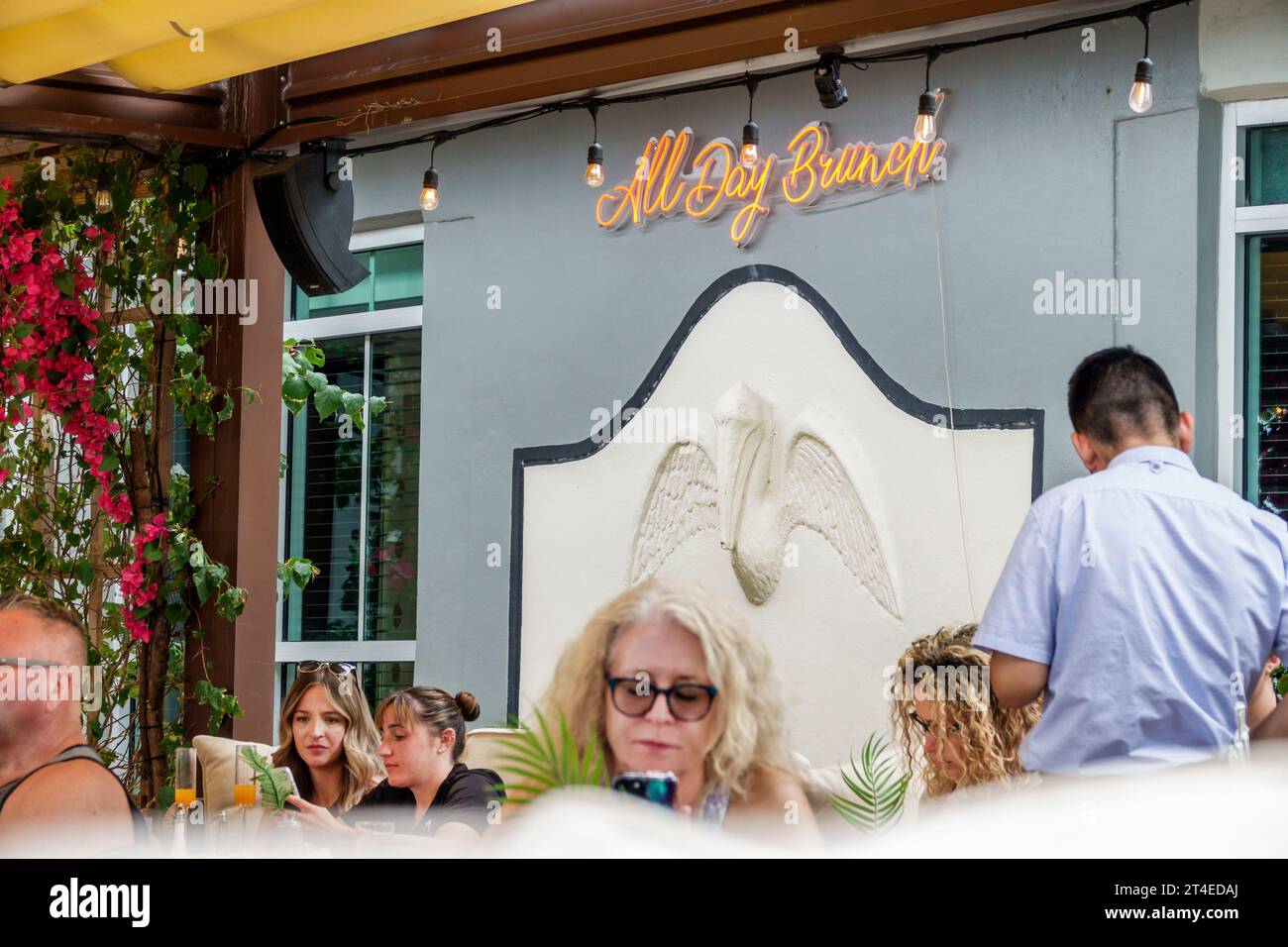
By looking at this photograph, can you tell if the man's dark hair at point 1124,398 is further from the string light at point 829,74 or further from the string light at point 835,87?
the string light at point 829,74

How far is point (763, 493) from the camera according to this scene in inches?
217

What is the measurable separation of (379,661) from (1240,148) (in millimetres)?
4313

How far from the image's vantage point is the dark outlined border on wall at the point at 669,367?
4996 mm

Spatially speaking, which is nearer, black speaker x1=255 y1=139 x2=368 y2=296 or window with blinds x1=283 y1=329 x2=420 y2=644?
black speaker x1=255 y1=139 x2=368 y2=296

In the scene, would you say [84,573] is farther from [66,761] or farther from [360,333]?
[66,761]

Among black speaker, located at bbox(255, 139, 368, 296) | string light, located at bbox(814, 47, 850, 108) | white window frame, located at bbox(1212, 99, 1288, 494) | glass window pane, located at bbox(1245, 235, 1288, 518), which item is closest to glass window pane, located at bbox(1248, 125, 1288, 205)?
white window frame, located at bbox(1212, 99, 1288, 494)

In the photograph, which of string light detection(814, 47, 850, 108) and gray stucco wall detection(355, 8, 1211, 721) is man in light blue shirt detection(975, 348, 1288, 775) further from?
gray stucco wall detection(355, 8, 1211, 721)

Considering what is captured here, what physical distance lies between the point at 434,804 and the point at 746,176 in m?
2.96

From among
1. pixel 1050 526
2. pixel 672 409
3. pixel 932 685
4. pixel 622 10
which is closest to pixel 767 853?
pixel 1050 526

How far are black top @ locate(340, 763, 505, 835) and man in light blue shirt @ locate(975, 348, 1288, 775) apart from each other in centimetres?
144

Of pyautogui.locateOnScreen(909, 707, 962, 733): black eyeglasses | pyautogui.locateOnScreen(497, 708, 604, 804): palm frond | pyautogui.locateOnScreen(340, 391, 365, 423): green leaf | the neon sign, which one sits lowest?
pyautogui.locateOnScreen(909, 707, 962, 733): black eyeglasses

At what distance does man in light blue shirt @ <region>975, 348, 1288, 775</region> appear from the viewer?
205 cm
